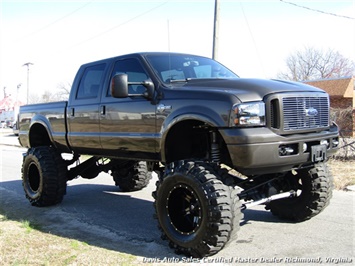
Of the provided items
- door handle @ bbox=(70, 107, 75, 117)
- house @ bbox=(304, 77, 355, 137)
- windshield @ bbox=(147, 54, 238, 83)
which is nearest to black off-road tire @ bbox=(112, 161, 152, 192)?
door handle @ bbox=(70, 107, 75, 117)

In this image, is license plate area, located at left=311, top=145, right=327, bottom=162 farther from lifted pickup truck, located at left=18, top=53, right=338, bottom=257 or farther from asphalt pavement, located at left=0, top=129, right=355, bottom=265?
asphalt pavement, located at left=0, top=129, right=355, bottom=265

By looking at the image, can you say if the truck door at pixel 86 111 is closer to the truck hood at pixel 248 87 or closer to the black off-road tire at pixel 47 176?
the black off-road tire at pixel 47 176

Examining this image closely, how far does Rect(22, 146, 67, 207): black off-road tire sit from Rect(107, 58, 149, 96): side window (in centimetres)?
192

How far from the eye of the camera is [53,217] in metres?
6.04

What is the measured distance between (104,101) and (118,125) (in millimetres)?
507

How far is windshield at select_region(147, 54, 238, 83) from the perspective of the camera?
16.5ft

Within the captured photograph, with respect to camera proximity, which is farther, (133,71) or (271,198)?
Answer: (133,71)

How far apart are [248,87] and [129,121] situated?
1.72 metres

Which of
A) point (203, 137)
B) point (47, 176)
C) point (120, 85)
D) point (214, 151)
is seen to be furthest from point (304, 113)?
point (47, 176)

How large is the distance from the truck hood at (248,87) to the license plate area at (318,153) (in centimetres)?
66

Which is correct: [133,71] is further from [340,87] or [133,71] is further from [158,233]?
[340,87]

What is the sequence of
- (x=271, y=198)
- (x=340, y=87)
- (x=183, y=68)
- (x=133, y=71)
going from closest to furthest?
(x=271, y=198) → (x=183, y=68) → (x=133, y=71) → (x=340, y=87)

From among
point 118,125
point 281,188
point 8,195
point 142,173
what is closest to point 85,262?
point 118,125

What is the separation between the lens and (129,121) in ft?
16.6
